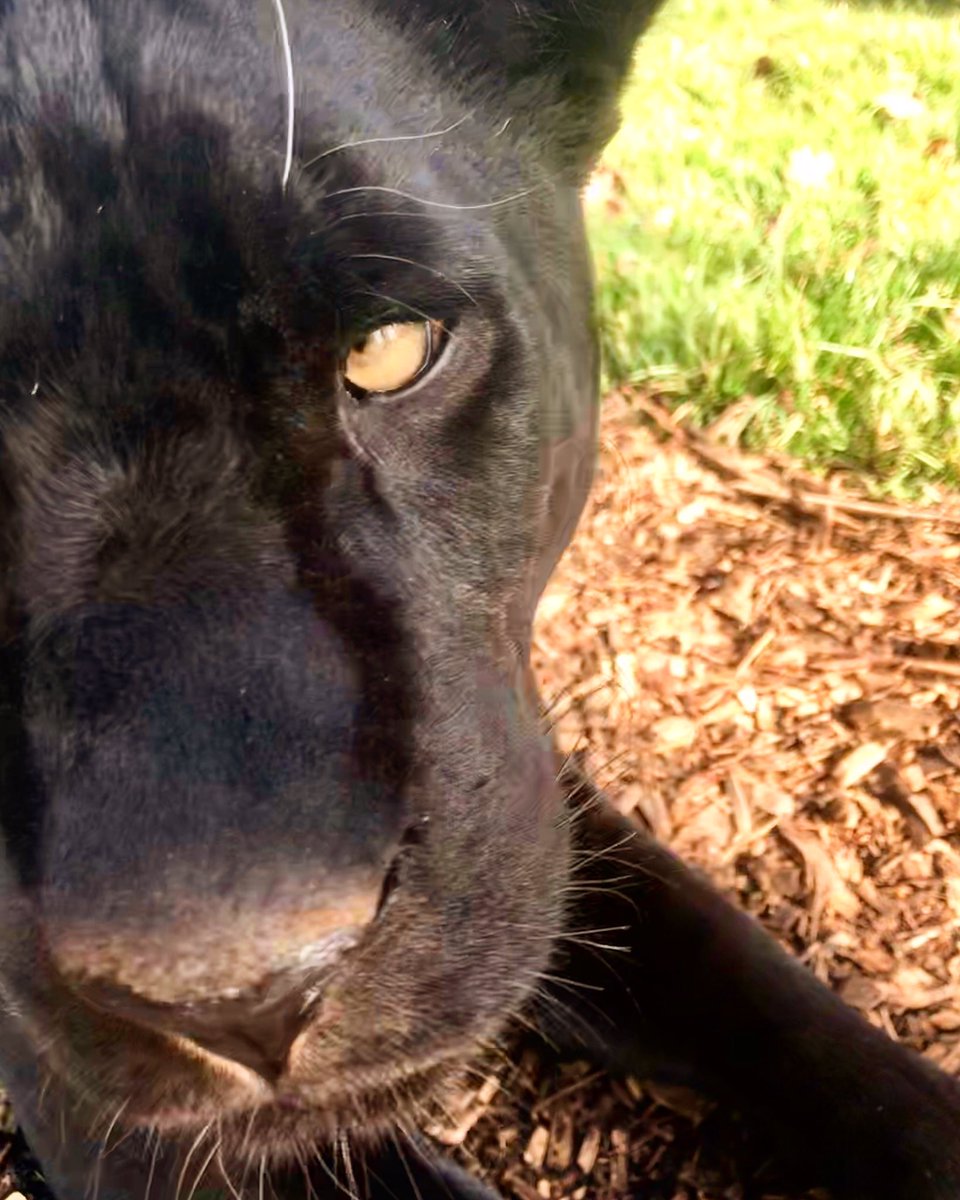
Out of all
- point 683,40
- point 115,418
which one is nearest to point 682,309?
point 683,40

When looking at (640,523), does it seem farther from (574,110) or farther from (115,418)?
(115,418)

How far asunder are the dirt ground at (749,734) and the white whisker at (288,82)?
2.69 feet

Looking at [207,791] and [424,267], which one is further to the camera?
[424,267]

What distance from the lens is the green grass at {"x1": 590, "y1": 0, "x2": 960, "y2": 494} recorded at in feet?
7.78

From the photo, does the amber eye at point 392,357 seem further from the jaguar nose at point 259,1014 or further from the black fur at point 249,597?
the jaguar nose at point 259,1014

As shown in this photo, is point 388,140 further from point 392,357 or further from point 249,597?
point 249,597

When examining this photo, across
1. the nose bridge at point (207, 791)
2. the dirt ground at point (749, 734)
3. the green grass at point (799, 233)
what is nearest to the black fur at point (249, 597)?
the nose bridge at point (207, 791)

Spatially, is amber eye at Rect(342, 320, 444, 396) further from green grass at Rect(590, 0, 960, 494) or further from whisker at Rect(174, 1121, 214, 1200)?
green grass at Rect(590, 0, 960, 494)

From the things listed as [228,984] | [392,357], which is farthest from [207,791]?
[392,357]

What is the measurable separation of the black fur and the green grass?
35.6 inches

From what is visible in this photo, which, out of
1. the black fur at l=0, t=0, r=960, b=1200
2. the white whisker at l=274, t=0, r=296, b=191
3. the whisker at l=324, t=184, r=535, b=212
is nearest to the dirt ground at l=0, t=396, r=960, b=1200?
the black fur at l=0, t=0, r=960, b=1200

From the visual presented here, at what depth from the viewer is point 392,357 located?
1182 millimetres

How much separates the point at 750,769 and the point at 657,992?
41cm

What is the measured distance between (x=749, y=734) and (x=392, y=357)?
1000 mm
